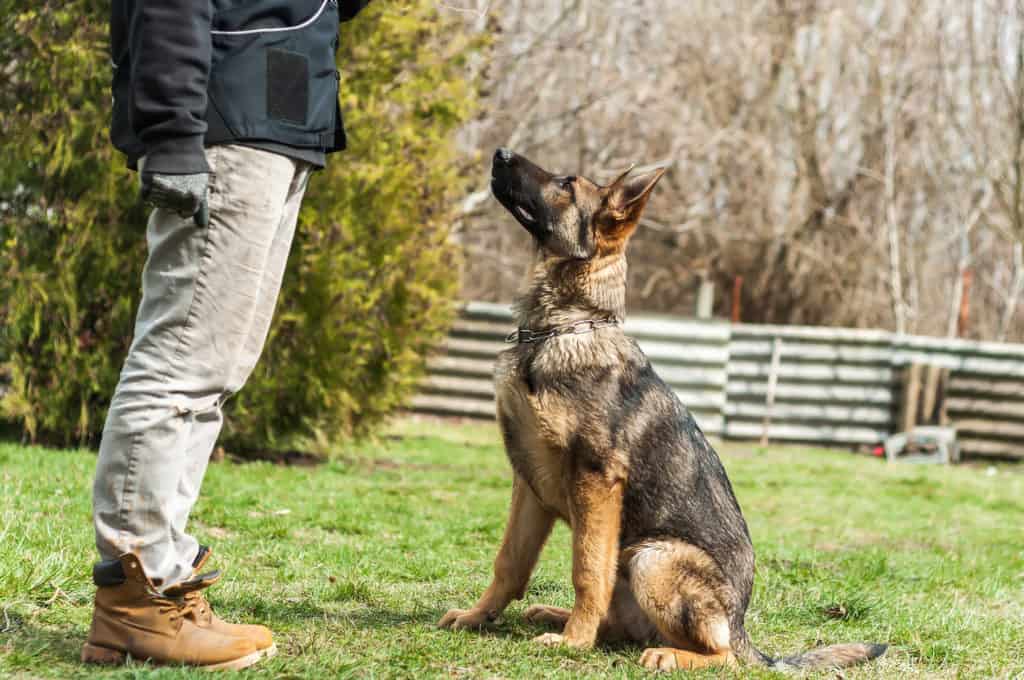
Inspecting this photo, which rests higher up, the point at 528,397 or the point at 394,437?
the point at 528,397

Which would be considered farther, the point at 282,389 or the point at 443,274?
the point at 443,274

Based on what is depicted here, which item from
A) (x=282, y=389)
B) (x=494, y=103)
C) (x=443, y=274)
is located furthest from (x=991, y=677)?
(x=494, y=103)

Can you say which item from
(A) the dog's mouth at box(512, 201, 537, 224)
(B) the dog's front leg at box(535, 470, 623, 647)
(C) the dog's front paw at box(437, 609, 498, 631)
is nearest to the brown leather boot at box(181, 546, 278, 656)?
(C) the dog's front paw at box(437, 609, 498, 631)

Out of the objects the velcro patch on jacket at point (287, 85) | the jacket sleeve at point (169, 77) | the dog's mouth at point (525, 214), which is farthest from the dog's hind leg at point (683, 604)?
the jacket sleeve at point (169, 77)

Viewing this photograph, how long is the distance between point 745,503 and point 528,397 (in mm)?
5508

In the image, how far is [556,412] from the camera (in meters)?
3.77

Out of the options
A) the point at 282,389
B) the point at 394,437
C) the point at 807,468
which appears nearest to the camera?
the point at 282,389

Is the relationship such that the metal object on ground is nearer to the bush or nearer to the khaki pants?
the bush

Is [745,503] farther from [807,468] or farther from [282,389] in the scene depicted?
[282,389]

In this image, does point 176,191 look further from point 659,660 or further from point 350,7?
point 659,660

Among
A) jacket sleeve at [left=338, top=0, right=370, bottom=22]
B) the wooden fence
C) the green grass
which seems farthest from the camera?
the wooden fence

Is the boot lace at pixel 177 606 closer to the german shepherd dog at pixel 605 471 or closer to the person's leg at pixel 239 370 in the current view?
the person's leg at pixel 239 370

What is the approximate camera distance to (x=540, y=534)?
4.04 m

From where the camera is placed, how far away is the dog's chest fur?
3760 mm
